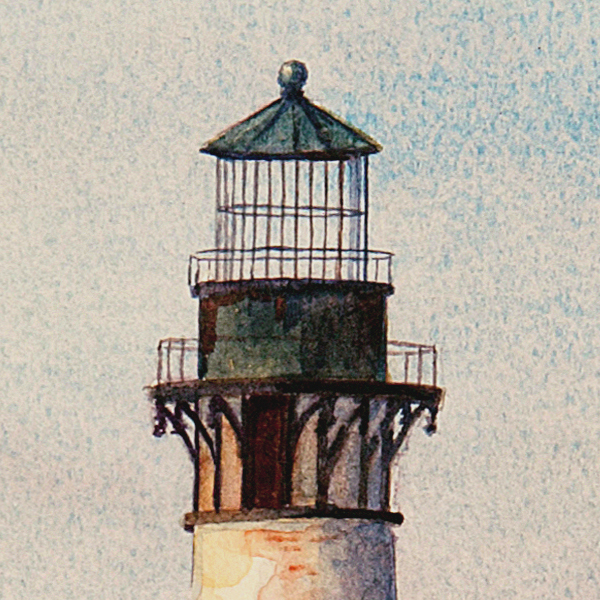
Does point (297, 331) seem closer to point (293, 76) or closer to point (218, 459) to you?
point (218, 459)

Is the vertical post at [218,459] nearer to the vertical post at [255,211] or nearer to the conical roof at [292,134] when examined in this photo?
the vertical post at [255,211]

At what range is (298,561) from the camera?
25.1m

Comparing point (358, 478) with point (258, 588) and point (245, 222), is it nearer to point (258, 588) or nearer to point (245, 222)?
point (258, 588)

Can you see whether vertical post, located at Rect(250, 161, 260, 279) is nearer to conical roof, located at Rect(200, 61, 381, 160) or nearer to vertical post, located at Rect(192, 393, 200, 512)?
conical roof, located at Rect(200, 61, 381, 160)

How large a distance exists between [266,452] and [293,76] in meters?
4.70

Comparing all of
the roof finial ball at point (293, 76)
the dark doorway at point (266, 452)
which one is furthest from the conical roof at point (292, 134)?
the dark doorway at point (266, 452)

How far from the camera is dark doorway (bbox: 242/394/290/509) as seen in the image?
82.8 ft

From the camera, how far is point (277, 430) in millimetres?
25359

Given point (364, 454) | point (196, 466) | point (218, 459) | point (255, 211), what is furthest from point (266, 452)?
point (255, 211)

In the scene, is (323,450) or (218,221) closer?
(323,450)

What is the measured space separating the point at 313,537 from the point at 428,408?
7.76 ft

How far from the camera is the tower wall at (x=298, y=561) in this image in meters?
25.0

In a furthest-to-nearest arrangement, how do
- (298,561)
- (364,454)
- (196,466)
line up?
(196,466), (364,454), (298,561)

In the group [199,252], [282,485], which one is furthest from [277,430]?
[199,252]
